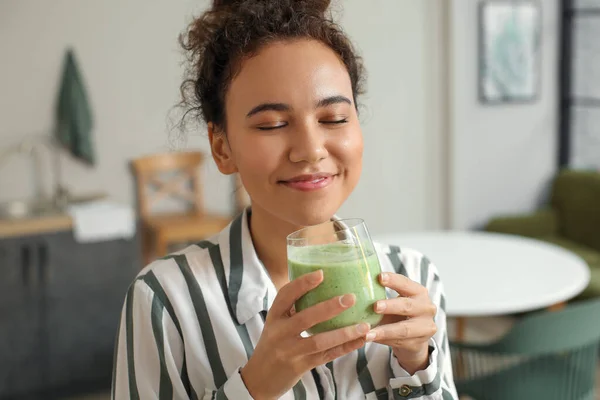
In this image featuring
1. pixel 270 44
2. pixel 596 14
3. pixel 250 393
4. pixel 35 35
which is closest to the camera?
pixel 250 393

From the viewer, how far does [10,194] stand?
13.5 feet

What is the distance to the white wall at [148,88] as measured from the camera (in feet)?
13.4

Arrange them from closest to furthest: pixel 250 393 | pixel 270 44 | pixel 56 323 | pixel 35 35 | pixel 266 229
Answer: pixel 250 393, pixel 270 44, pixel 266 229, pixel 56 323, pixel 35 35

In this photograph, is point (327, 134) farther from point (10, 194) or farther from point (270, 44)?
point (10, 194)

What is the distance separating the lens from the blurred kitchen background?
11.4 ft

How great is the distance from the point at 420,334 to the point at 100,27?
3.82m

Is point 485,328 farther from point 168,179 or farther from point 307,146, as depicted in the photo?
point 307,146

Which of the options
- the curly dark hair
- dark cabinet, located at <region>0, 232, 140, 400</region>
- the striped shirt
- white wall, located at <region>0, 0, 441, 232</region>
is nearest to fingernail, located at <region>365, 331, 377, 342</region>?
the striped shirt

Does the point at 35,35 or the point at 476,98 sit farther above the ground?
the point at 35,35

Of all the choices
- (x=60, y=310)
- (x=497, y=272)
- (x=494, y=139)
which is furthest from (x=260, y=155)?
(x=494, y=139)

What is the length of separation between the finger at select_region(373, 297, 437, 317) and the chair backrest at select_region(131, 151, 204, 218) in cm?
364

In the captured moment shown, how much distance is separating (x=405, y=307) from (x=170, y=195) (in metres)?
3.81

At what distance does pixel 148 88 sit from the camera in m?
4.37

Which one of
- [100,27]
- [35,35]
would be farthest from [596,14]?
[35,35]
